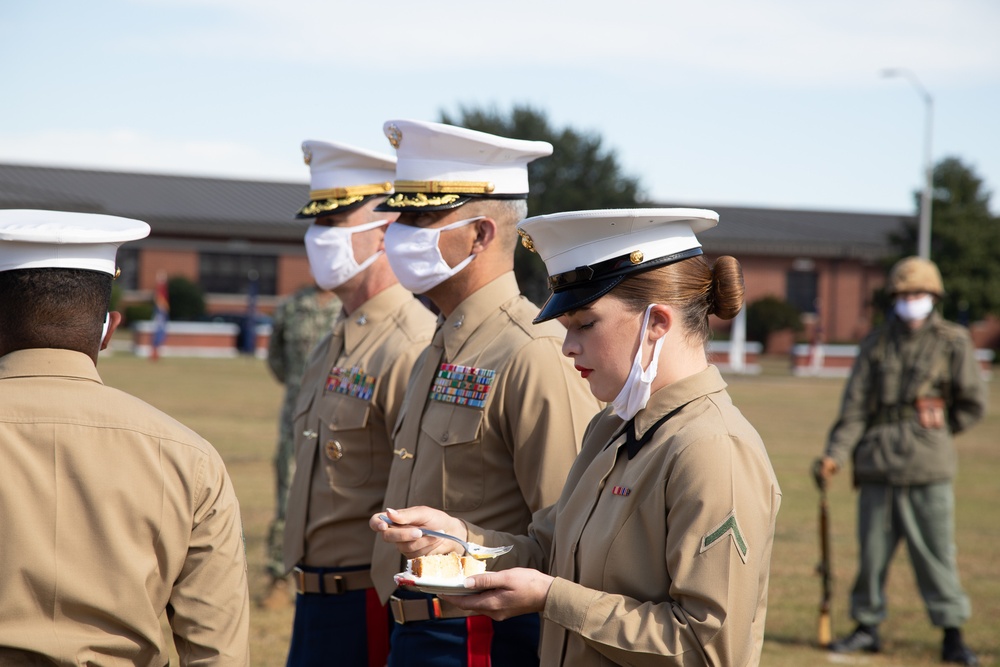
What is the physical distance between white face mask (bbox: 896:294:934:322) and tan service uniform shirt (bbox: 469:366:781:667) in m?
4.81

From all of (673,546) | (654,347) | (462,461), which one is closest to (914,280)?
(462,461)

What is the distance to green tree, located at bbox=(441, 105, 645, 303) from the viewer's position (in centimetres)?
3741

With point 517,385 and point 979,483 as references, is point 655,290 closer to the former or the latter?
point 517,385

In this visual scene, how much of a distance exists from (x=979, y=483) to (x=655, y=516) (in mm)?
13140

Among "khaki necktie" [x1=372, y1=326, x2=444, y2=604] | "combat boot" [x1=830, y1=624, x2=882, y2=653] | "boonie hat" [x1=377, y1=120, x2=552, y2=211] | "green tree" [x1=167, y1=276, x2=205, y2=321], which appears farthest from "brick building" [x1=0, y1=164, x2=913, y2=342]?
"khaki necktie" [x1=372, y1=326, x2=444, y2=604]

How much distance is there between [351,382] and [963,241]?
41.6 metres

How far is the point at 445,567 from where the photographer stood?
8.59 feet

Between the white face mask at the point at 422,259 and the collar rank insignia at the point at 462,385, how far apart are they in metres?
0.31

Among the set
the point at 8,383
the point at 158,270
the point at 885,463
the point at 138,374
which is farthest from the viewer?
the point at 158,270

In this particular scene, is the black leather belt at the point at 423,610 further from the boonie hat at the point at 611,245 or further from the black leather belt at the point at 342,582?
the boonie hat at the point at 611,245

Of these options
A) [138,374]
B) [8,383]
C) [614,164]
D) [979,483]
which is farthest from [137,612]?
[614,164]

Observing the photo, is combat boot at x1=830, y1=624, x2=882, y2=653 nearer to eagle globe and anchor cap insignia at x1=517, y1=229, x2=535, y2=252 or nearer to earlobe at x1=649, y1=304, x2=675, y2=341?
eagle globe and anchor cap insignia at x1=517, y1=229, x2=535, y2=252

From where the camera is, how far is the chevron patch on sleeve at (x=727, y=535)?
234 centimetres

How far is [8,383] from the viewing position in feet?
7.66
